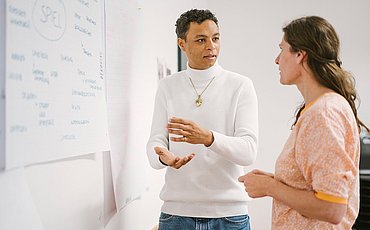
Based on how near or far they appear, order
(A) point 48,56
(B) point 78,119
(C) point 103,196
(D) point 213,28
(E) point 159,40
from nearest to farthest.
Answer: (A) point 48,56 < (B) point 78,119 < (C) point 103,196 < (D) point 213,28 < (E) point 159,40

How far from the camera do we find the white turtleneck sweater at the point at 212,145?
1.56m

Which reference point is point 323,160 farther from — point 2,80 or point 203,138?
point 2,80

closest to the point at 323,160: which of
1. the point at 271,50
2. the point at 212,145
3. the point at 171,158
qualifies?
the point at 212,145

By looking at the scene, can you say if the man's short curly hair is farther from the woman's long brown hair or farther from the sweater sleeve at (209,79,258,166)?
the woman's long brown hair

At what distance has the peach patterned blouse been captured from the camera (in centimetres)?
110

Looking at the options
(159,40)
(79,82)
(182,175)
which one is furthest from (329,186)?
(159,40)

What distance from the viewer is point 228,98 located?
1652mm

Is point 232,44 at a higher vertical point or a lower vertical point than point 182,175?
higher

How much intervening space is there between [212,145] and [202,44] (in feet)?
1.55

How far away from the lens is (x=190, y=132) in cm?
145

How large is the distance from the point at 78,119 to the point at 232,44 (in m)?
2.69

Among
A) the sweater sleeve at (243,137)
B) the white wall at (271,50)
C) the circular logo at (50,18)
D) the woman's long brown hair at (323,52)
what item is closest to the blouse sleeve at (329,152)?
the woman's long brown hair at (323,52)

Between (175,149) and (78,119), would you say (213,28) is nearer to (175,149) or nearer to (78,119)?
(175,149)

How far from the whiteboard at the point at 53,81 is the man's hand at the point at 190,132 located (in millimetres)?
247
